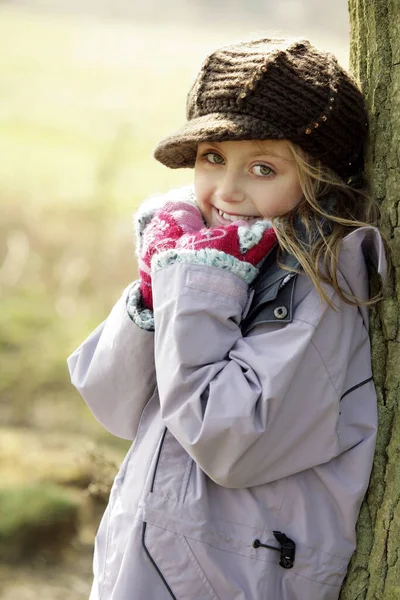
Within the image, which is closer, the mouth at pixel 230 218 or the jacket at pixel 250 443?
the jacket at pixel 250 443

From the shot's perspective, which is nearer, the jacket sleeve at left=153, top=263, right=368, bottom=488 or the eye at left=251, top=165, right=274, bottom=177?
the jacket sleeve at left=153, top=263, right=368, bottom=488

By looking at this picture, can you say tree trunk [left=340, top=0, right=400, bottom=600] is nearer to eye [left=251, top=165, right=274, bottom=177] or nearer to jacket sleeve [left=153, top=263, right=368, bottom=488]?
jacket sleeve [left=153, top=263, right=368, bottom=488]

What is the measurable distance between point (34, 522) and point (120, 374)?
189 centimetres

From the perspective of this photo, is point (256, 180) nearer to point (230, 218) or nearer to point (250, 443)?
point (230, 218)

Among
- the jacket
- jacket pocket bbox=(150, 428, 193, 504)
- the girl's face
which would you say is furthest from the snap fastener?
jacket pocket bbox=(150, 428, 193, 504)

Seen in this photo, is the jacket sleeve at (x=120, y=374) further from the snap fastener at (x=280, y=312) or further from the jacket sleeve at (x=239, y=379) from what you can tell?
the snap fastener at (x=280, y=312)

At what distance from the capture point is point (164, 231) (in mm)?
1950

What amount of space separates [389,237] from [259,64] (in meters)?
0.50

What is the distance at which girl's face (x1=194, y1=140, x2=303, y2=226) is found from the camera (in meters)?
1.90

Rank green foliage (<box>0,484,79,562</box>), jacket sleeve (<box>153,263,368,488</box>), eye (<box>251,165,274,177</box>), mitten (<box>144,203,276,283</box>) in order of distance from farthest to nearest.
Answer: green foliage (<box>0,484,79,562</box>) < eye (<box>251,165,274,177</box>) < mitten (<box>144,203,276,283</box>) < jacket sleeve (<box>153,263,368,488</box>)

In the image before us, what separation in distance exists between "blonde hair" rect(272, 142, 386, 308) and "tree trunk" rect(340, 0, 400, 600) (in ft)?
0.19

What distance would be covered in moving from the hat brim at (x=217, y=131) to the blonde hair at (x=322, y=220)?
0.09m

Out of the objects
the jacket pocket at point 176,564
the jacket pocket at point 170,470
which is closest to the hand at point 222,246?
the jacket pocket at point 170,470

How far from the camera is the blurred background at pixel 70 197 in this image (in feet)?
12.2
